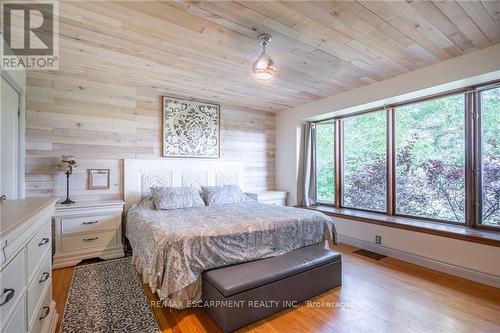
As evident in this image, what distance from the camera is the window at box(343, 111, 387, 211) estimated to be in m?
3.69

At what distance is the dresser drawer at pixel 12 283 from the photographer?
89 cm

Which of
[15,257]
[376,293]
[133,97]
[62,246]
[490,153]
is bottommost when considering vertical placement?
[376,293]

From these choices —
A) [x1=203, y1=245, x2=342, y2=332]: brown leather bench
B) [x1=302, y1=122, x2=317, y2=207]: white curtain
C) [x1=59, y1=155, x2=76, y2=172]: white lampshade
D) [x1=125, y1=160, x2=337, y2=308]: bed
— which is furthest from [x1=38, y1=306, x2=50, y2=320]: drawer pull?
[x1=302, y1=122, x2=317, y2=207]: white curtain

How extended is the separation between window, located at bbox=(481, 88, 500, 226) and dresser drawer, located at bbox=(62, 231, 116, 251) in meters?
4.39

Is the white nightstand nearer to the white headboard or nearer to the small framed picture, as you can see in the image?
the white headboard

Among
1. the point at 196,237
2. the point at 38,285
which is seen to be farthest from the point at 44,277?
the point at 196,237

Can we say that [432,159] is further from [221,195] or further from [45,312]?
[45,312]

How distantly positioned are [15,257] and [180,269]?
1.04m

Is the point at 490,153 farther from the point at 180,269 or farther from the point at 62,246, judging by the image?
→ the point at 62,246

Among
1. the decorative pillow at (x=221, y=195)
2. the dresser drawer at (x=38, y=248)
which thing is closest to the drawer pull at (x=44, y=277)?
the dresser drawer at (x=38, y=248)

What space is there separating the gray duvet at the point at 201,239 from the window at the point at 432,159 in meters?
1.44

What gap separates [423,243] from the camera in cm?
287

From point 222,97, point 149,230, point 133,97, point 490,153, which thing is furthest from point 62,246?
point 490,153

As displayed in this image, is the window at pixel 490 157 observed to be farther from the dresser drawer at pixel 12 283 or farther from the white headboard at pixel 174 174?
the dresser drawer at pixel 12 283
